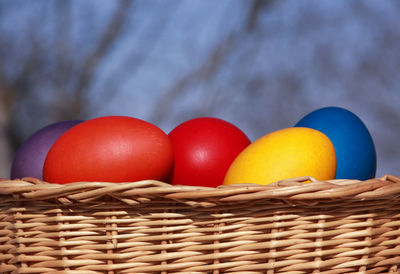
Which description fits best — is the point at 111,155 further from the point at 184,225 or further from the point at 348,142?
the point at 348,142

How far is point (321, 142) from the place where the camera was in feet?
2.63

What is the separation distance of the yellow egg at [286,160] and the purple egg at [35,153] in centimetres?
45

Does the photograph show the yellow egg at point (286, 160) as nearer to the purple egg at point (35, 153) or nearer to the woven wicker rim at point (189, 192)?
the woven wicker rim at point (189, 192)

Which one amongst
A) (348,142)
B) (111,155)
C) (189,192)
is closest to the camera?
(189,192)

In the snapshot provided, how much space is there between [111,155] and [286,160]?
0.93 ft

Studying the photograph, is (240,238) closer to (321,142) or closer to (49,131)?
(321,142)

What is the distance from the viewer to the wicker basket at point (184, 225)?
0.61 m

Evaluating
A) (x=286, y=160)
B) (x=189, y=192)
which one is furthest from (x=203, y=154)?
(x=189, y=192)

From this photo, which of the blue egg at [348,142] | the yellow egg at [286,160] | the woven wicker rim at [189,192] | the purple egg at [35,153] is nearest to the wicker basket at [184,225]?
the woven wicker rim at [189,192]

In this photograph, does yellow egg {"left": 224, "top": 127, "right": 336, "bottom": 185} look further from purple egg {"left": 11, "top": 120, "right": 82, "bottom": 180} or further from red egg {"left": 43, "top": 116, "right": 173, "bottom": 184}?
purple egg {"left": 11, "top": 120, "right": 82, "bottom": 180}

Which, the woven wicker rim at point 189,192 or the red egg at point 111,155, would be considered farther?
the red egg at point 111,155

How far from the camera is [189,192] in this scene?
0.60 m

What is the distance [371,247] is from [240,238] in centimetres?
22

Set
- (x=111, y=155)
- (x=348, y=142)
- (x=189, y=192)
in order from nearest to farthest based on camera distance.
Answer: (x=189, y=192) → (x=111, y=155) → (x=348, y=142)
